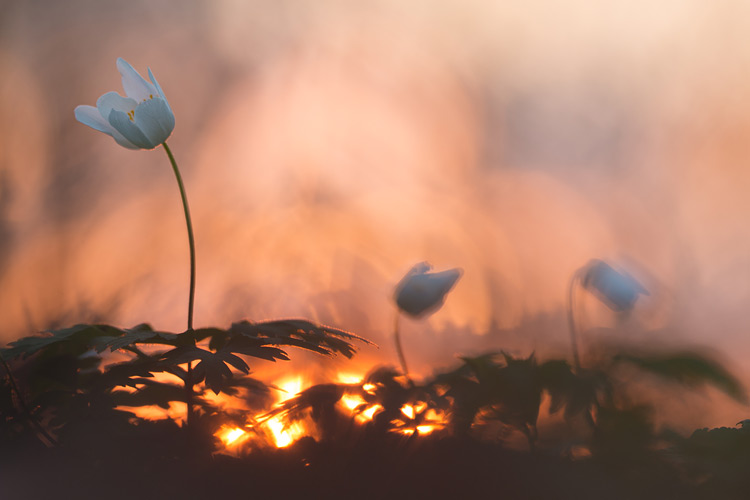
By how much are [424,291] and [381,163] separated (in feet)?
2.17

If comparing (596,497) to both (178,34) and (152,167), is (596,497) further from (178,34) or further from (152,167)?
(178,34)

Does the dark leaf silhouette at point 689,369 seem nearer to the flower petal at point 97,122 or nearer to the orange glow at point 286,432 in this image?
the orange glow at point 286,432

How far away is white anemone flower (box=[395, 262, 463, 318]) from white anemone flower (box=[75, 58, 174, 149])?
38cm

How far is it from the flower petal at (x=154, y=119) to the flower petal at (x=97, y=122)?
0.04 m

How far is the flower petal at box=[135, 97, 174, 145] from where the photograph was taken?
633 millimetres

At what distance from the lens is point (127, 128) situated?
64cm

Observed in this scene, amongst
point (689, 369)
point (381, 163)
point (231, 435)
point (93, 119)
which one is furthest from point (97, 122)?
point (689, 369)

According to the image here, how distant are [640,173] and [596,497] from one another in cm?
100

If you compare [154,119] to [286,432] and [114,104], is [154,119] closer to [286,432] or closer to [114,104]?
[114,104]

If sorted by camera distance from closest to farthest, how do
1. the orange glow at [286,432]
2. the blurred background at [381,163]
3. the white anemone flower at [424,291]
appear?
the orange glow at [286,432]
the white anemone flower at [424,291]
the blurred background at [381,163]

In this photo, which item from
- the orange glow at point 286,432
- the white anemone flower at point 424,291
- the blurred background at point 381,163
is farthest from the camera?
the blurred background at point 381,163

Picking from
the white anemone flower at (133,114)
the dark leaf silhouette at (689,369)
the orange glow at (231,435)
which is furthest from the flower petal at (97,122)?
the dark leaf silhouette at (689,369)

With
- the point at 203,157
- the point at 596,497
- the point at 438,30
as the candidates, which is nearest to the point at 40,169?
the point at 203,157

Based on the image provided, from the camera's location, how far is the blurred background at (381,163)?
1.07m
